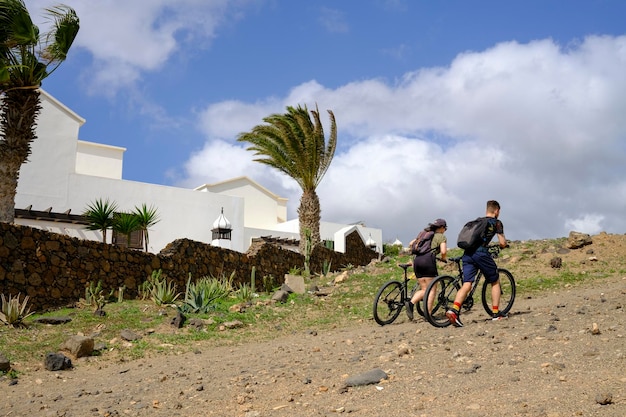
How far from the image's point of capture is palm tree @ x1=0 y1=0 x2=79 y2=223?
52.3 ft

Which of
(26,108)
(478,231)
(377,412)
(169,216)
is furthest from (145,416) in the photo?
(169,216)

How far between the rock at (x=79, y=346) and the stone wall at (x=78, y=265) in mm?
3966

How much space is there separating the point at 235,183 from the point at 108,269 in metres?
22.5

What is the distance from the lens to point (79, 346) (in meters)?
9.78

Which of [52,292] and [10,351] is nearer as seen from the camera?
[10,351]

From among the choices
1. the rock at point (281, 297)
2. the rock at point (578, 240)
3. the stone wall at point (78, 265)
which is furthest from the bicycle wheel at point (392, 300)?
the rock at point (578, 240)

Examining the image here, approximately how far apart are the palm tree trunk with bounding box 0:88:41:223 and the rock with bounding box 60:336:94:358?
7.46 m

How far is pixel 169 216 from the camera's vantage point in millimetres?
28781

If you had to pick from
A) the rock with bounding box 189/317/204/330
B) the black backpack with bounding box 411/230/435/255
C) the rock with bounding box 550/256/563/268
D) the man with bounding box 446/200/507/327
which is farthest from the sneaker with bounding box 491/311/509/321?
the rock with bounding box 550/256/563/268

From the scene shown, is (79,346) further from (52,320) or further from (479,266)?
(479,266)

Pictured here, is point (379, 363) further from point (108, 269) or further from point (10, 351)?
point (108, 269)

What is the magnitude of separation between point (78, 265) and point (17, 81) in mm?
5608

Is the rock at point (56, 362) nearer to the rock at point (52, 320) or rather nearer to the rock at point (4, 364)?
the rock at point (4, 364)

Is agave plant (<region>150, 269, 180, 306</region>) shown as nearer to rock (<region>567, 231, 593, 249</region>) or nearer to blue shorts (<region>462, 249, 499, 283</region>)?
blue shorts (<region>462, 249, 499, 283</region>)
